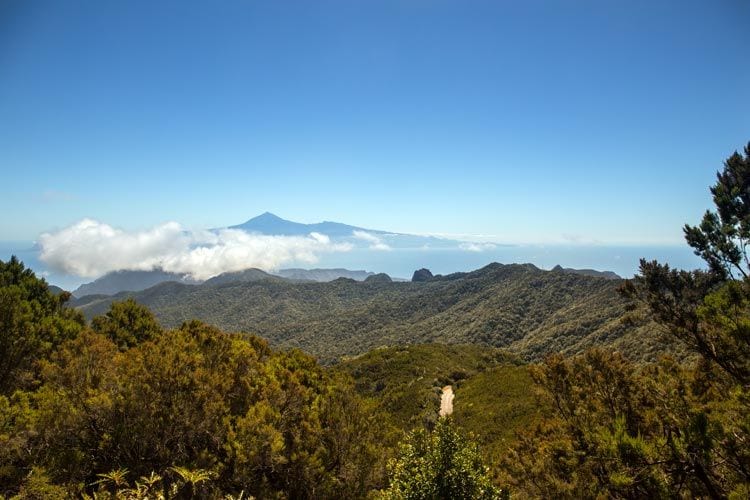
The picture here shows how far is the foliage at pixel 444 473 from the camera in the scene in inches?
482

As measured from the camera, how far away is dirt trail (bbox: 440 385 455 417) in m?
51.5

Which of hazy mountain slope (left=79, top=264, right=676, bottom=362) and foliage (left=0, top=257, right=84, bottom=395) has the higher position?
foliage (left=0, top=257, right=84, bottom=395)

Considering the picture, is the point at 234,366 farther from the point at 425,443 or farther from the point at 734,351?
the point at 734,351

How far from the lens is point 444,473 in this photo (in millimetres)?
12508

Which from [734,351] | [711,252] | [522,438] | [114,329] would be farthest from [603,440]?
[114,329]

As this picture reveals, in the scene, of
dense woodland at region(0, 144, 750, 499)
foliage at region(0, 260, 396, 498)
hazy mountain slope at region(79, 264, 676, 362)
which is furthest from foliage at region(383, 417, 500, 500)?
hazy mountain slope at region(79, 264, 676, 362)

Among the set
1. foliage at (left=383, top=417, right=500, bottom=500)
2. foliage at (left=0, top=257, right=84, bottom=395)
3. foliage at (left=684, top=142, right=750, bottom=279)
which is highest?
foliage at (left=684, top=142, right=750, bottom=279)

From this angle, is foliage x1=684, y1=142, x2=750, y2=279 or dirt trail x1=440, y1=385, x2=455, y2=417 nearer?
foliage x1=684, y1=142, x2=750, y2=279

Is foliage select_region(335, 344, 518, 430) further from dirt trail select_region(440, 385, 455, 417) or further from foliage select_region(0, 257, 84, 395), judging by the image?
foliage select_region(0, 257, 84, 395)

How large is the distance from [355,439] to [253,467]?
4.34 meters

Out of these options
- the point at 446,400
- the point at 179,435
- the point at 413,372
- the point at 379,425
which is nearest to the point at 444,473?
the point at 379,425

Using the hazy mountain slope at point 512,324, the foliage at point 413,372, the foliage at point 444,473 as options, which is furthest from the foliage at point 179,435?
the hazy mountain slope at point 512,324

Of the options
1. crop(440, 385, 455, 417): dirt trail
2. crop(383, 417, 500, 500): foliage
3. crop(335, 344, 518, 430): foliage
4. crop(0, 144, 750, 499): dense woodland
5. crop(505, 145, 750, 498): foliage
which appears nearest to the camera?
crop(505, 145, 750, 498): foliage

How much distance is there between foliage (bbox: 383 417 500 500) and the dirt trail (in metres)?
38.0
